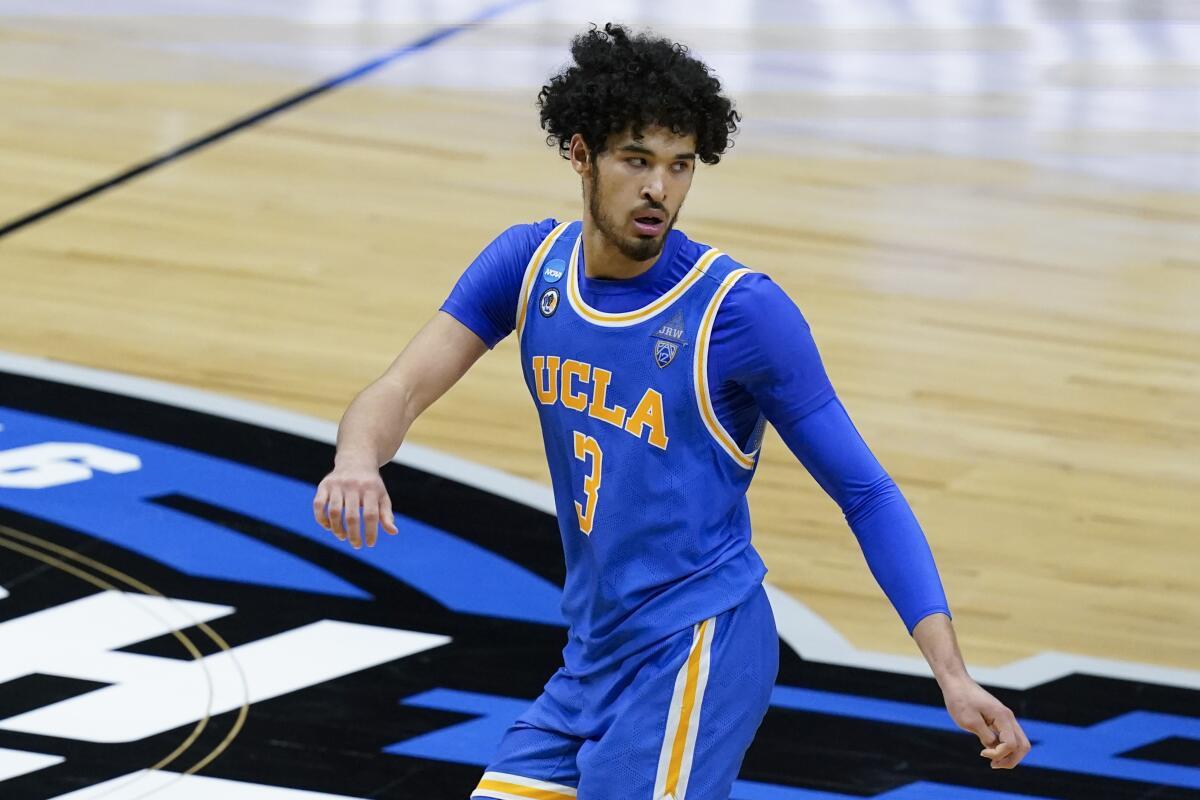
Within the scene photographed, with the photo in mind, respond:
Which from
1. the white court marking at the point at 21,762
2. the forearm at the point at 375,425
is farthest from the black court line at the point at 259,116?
the forearm at the point at 375,425

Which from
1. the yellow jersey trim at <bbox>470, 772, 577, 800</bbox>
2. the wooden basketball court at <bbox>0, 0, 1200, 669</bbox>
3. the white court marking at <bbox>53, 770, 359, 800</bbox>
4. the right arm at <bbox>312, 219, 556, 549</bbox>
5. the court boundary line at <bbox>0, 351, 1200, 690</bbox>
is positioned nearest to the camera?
the right arm at <bbox>312, 219, 556, 549</bbox>

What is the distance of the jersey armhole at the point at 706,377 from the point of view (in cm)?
304

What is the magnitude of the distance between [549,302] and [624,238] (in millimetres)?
206

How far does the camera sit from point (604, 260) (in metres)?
3.14

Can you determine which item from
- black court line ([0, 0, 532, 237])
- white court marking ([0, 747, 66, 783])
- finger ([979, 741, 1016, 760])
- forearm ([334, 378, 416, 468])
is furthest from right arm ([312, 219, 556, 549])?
black court line ([0, 0, 532, 237])

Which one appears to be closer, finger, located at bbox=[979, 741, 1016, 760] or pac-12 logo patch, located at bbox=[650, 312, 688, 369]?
finger, located at bbox=[979, 741, 1016, 760]

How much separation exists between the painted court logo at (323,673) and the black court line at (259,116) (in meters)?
2.77

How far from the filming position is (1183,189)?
10.3 metres

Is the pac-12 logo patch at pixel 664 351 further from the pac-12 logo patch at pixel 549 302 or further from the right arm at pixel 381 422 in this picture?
the right arm at pixel 381 422

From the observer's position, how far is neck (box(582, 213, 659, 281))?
123 inches

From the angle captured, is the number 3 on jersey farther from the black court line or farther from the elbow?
the black court line

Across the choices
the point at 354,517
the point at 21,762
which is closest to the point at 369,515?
the point at 354,517

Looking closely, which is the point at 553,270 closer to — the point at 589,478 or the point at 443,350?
the point at 443,350

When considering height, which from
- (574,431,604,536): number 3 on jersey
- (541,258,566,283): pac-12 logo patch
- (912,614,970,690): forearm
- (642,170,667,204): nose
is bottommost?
(912,614,970,690): forearm
